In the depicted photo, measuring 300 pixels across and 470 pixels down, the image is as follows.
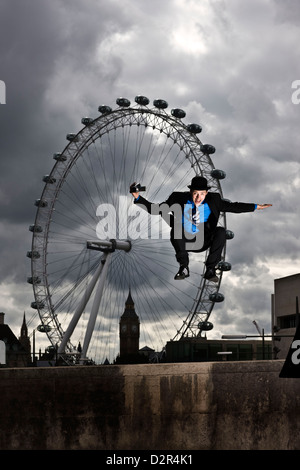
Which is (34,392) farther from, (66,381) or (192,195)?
(192,195)

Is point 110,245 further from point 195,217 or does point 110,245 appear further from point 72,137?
point 195,217

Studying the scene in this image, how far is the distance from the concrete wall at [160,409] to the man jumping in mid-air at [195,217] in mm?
4542

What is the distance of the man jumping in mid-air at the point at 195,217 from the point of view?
505 inches

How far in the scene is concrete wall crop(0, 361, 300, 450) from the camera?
16.7 metres

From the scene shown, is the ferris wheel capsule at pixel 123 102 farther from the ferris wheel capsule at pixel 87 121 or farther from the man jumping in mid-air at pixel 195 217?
the man jumping in mid-air at pixel 195 217

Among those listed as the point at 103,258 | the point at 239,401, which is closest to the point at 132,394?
the point at 239,401

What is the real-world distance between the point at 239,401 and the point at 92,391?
333 centimetres

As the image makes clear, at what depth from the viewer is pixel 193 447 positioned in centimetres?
1677

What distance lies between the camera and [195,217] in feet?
42.2

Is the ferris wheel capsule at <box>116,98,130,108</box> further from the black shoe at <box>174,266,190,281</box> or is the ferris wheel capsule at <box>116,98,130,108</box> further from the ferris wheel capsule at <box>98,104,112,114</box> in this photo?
the black shoe at <box>174,266,190,281</box>

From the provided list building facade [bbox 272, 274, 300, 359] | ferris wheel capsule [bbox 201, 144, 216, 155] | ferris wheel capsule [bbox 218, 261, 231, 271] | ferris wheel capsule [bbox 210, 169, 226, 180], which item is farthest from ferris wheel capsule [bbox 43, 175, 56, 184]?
building facade [bbox 272, 274, 300, 359]

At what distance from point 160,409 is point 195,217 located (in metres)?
5.89

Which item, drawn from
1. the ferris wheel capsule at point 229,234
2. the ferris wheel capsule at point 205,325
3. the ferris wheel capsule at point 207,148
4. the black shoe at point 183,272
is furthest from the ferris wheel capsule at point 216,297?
the black shoe at point 183,272
